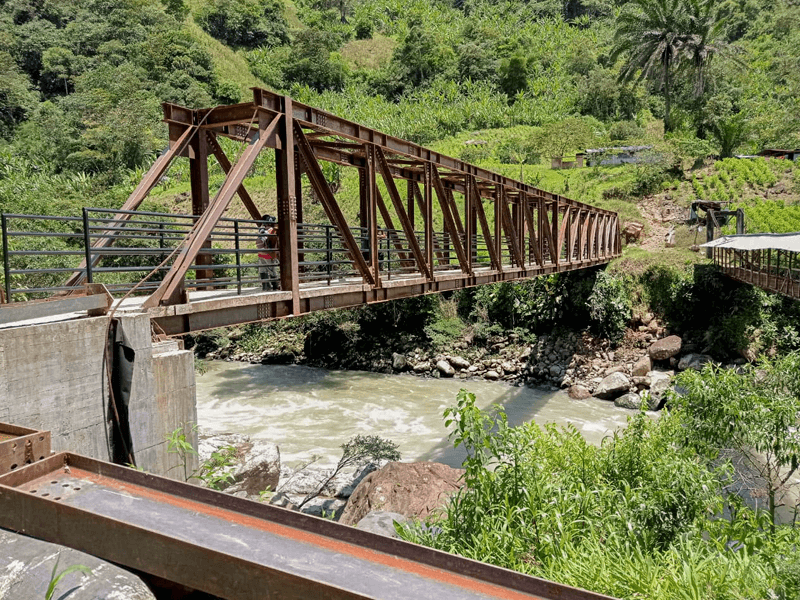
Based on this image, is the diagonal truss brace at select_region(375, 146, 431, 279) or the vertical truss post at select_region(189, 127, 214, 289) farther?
the diagonal truss brace at select_region(375, 146, 431, 279)

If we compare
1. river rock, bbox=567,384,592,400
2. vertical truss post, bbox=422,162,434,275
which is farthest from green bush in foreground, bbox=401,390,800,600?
river rock, bbox=567,384,592,400

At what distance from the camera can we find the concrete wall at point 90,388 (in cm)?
442

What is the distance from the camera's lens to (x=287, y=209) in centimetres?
775

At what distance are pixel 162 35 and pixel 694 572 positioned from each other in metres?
73.1

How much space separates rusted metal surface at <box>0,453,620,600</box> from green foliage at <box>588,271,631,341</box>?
79.0ft

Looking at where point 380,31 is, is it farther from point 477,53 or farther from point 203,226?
point 203,226

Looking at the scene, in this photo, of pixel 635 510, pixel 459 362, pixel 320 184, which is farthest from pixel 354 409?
pixel 635 510

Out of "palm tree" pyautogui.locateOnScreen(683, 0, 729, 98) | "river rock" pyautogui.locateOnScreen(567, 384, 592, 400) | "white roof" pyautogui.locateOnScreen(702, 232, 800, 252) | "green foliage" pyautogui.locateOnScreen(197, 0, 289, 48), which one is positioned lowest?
"river rock" pyautogui.locateOnScreen(567, 384, 592, 400)

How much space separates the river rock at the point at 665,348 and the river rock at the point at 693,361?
1.44 feet

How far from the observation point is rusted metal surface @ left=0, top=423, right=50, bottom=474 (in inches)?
98.1

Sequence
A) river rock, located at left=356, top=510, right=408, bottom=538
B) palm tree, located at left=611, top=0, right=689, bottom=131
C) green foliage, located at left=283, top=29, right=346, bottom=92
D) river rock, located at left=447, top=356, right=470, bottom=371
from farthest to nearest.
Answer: green foliage, located at left=283, top=29, right=346, bottom=92
palm tree, located at left=611, top=0, right=689, bottom=131
river rock, located at left=447, top=356, right=470, bottom=371
river rock, located at left=356, top=510, right=408, bottom=538

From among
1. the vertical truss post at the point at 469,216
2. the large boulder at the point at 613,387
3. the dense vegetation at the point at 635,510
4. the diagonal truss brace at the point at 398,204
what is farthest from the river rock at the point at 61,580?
the large boulder at the point at 613,387

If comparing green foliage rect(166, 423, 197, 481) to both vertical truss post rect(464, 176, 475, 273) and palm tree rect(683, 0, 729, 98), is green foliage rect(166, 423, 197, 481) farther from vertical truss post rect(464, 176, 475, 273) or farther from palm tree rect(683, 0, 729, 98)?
palm tree rect(683, 0, 729, 98)

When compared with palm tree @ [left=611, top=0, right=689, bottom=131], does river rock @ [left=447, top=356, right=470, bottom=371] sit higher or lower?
lower
